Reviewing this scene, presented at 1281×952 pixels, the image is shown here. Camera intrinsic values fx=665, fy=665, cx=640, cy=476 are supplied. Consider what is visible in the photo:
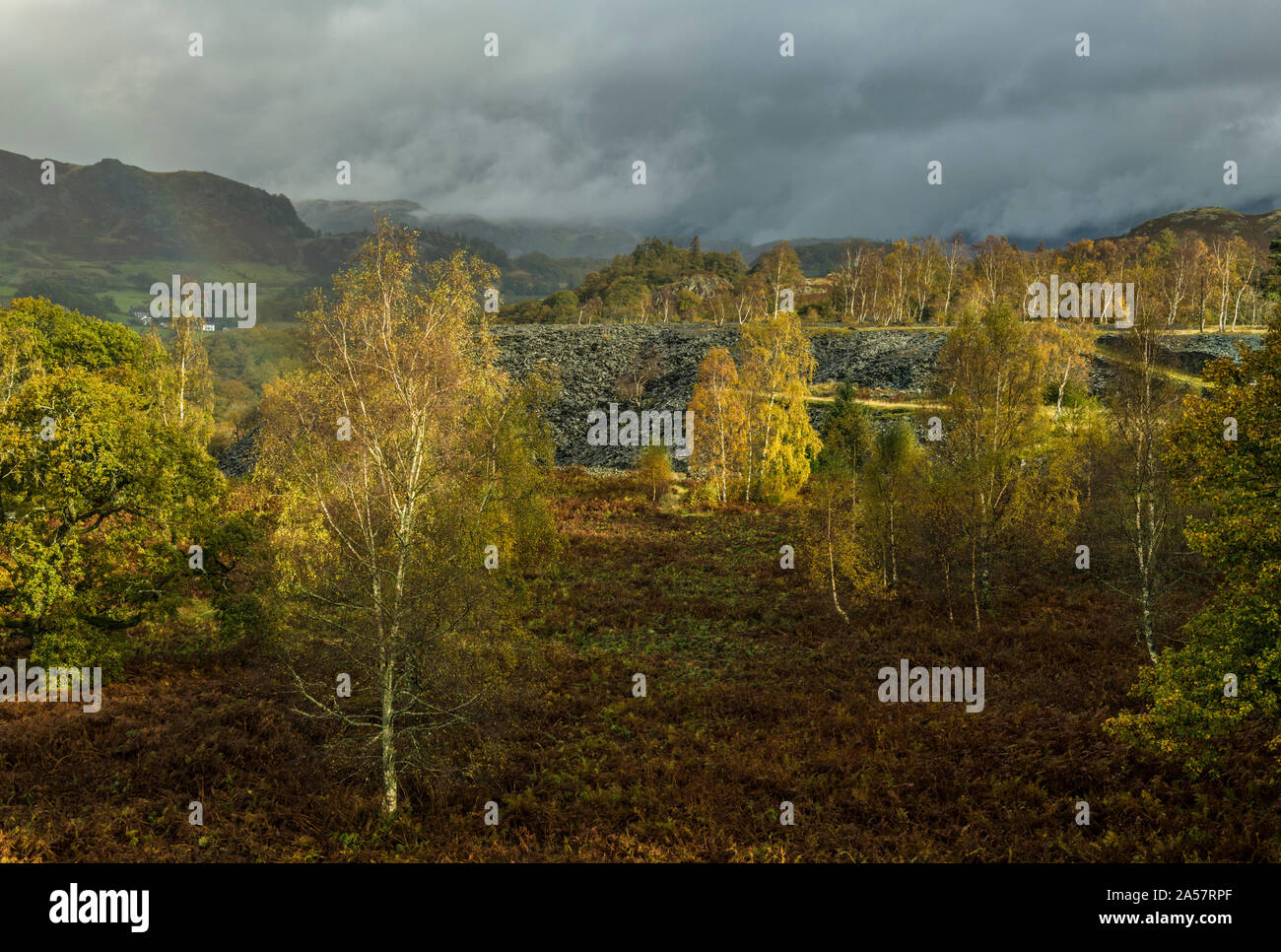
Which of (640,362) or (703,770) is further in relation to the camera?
(640,362)

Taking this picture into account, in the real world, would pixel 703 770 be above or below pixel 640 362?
below

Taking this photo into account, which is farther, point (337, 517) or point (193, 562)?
point (193, 562)

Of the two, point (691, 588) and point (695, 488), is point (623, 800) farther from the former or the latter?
point (695, 488)

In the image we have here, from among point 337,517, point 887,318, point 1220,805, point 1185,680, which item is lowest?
point 1220,805

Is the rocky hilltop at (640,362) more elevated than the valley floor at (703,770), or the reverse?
the rocky hilltop at (640,362)

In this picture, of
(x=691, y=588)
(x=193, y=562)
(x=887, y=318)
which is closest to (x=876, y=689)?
(x=691, y=588)

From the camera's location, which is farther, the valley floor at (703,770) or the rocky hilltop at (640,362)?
the rocky hilltop at (640,362)

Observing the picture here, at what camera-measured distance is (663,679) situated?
23047 millimetres

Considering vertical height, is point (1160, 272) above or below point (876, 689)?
above

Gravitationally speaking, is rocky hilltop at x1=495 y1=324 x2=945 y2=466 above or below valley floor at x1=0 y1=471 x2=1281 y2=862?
above

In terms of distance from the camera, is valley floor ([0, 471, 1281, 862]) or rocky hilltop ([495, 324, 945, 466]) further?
rocky hilltop ([495, 324, 945, 466])
